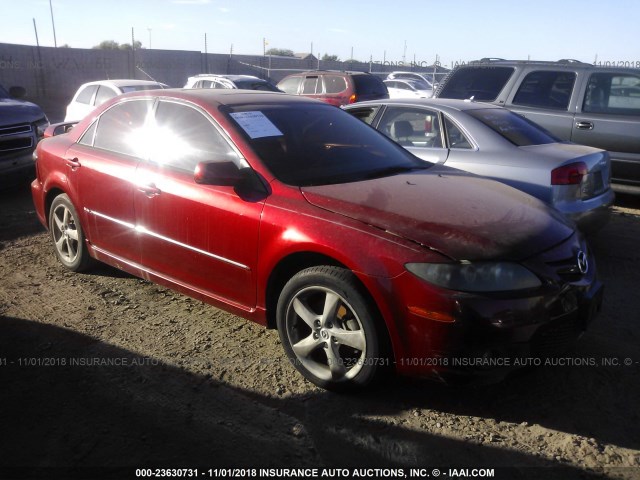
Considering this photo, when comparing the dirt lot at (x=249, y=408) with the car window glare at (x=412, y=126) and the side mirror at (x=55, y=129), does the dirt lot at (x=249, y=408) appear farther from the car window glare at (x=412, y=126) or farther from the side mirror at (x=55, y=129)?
the car window glare at (x=412, y=126)

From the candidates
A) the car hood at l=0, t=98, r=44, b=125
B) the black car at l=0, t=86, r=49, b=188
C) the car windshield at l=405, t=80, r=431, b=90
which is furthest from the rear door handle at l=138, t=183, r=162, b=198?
the car windshield at l=405, t=80, r=431, b=90

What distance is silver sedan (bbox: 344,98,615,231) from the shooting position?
201 inches

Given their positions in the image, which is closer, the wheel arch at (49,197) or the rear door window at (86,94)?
the wheel arch at (49,197)

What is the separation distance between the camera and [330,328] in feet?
10.6

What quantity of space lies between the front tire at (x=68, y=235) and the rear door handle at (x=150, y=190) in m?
1.05

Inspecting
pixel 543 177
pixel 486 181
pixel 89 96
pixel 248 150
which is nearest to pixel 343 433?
pixel 248 150

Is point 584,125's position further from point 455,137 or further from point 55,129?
point 55,129

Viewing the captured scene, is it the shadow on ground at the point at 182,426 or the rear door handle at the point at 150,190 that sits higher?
the rear door handle at the point at 150,190

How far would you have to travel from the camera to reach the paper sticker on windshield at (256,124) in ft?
12.6

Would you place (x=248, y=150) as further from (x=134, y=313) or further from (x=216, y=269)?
(x=134, y=313)

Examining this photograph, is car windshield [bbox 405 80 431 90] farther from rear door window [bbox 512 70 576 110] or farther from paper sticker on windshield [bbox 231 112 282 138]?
paper sticker on windshield [bbox 231 112 282 138]

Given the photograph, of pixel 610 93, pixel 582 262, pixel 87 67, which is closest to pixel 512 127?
pixel 610 93

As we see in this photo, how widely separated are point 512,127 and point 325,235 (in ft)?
11.1

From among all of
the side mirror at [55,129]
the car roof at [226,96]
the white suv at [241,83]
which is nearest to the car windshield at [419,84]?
the white suv at [241,83]
